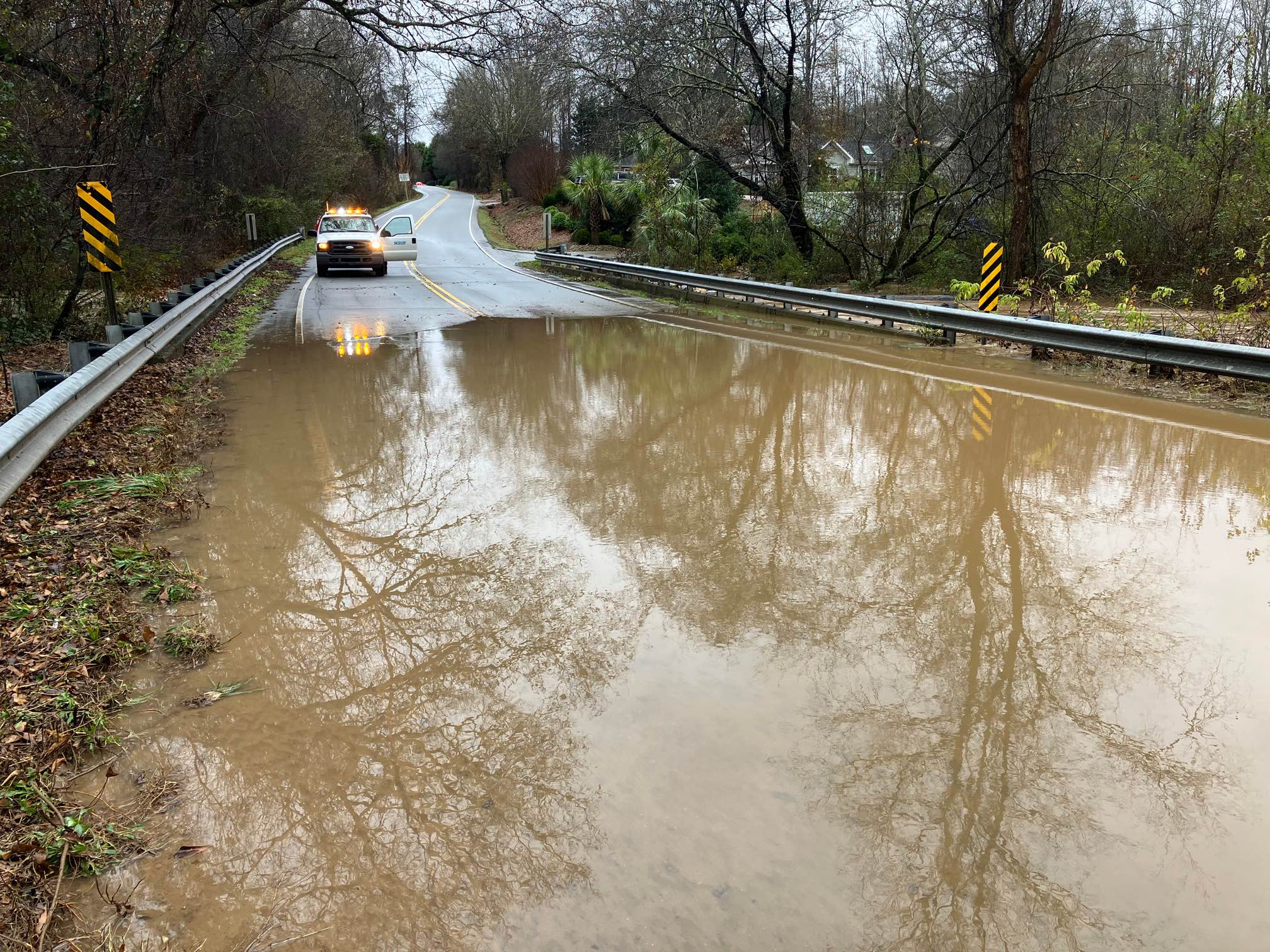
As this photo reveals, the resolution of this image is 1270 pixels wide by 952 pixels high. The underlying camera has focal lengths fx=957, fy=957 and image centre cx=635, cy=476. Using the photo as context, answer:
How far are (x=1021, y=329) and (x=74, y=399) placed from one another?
12.0m

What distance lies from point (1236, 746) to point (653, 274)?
2144 centimetres

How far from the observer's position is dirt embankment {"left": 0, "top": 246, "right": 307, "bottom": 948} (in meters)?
3.31

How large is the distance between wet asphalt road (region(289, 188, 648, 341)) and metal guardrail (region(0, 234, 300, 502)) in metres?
3.90

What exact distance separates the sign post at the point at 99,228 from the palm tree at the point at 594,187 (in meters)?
30.7

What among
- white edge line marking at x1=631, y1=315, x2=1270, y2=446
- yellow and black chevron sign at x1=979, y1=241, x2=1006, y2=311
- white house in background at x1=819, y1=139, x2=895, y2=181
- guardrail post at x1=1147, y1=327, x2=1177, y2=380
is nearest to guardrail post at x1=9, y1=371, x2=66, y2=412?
white edge line marking at x1=631, y1=315, x2=1270, y2=446

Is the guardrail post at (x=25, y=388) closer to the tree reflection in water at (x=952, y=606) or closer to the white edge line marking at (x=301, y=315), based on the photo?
the tree reflection in water at (x=952, y=606)

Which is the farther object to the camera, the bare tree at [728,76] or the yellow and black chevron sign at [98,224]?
the bare tree at [728,76]

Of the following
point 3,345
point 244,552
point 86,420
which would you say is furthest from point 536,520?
point 3,345

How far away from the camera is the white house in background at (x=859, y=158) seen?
24.6 m

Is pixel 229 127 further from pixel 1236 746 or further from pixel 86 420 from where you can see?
pixel 1236 746

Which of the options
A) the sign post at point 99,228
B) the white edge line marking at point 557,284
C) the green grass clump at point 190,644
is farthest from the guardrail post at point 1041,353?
the sign post at point 99,228

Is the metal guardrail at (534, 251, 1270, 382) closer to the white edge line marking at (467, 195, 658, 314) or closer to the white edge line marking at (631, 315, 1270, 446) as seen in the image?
the white edge line marking at (631, 315, 1270, 446)

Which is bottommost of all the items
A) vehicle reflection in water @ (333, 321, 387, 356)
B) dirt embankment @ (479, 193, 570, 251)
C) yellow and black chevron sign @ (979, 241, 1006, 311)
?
vehicle reflection in water @ (333, 321, 387, 356)

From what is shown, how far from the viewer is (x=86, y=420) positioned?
937 cm
